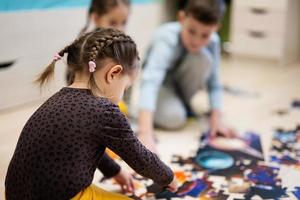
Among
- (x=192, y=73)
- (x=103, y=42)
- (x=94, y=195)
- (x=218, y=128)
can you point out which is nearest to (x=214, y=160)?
(x=218, y=128)

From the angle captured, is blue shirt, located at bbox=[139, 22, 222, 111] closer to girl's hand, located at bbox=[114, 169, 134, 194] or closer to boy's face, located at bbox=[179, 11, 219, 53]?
boy's face, located at bbox=[179, 11, 219, 53]

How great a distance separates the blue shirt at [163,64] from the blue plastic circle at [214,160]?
0.90 feet

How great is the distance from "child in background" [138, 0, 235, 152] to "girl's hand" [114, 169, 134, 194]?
1.04 feet

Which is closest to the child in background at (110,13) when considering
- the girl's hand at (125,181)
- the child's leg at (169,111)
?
the child's leg at (169,111)

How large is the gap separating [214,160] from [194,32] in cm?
53

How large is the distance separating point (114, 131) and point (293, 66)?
225 cm

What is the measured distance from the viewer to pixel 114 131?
3.18 ft

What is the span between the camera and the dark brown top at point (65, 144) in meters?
0.93

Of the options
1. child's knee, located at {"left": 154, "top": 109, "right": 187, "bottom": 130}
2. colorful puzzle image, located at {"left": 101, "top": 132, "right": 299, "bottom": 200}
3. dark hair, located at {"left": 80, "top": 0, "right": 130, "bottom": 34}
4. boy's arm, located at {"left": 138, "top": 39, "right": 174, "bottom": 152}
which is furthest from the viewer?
child's knee, located at {"left": 154, "top": 109, "right": 187, "bottom": 130}

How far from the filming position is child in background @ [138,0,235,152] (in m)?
1.70

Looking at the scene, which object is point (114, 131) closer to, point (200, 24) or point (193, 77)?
point (200, 24)

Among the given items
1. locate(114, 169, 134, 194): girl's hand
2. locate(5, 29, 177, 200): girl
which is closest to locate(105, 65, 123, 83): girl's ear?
locate(5, 29, 177, 200): girl

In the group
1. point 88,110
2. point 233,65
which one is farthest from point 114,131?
point 233,65

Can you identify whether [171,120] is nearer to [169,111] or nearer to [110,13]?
[169,111]
